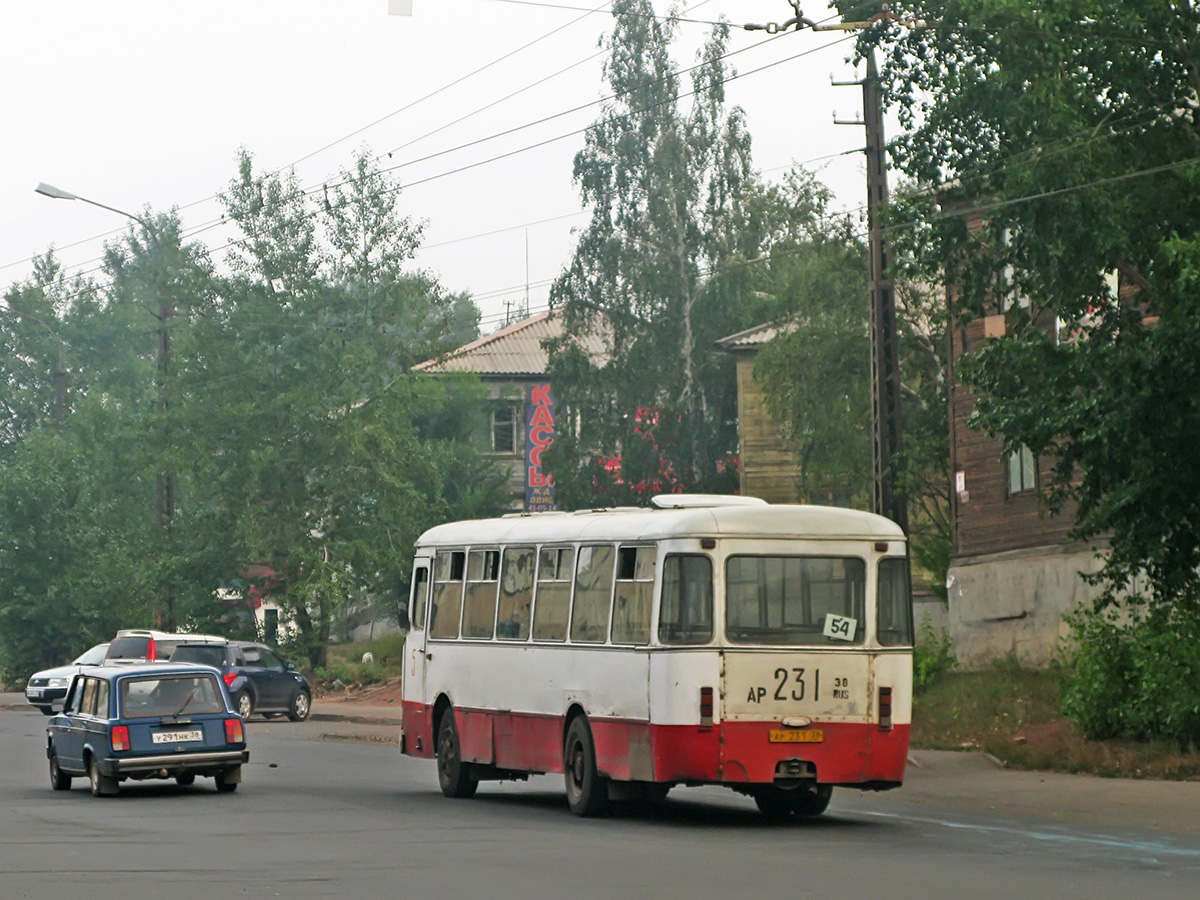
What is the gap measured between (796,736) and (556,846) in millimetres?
2733

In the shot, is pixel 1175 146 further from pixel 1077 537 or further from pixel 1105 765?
pixel 1105 765

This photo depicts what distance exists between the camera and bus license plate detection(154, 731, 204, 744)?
21125mm

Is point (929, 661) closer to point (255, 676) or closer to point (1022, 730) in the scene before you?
point (1022, 730)

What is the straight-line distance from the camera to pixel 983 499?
1533 inches

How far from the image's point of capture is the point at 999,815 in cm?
1823

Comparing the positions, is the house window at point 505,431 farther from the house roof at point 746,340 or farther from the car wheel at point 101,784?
the car wheel at point 101,784

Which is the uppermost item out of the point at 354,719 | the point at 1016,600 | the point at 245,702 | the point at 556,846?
the point at 1016,600

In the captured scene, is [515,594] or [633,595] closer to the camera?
[633,595]

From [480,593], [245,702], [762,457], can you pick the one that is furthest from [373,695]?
[480,593]

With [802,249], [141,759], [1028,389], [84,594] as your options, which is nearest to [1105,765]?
[1028,389]

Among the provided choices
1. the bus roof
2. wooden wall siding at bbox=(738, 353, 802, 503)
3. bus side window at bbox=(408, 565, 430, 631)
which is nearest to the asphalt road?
bus side window at bbox=(408, 565, 430, 631)

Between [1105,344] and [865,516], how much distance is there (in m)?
4.42

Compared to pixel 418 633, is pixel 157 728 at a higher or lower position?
lower

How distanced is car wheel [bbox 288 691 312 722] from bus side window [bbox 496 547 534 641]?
74.0 ft
